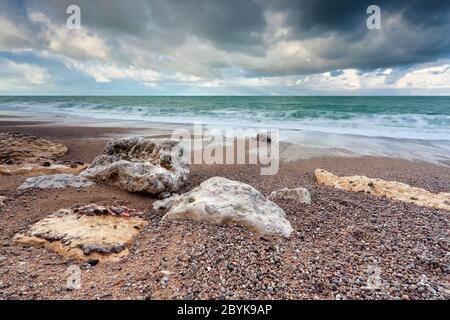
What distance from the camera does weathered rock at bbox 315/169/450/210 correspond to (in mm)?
4777

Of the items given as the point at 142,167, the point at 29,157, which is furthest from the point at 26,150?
the point at 142,167

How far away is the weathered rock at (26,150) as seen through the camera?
6.21m

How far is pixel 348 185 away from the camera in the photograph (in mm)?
5555

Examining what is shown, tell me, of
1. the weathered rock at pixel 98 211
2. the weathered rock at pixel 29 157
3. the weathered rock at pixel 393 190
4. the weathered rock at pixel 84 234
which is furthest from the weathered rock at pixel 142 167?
the weathered rock at pixel 393 190

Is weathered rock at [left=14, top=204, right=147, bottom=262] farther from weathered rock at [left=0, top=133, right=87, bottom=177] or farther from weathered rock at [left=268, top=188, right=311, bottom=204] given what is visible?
weathered rock at [left=0, top=133, right=87, bottom=177]

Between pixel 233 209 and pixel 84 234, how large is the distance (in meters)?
1.75

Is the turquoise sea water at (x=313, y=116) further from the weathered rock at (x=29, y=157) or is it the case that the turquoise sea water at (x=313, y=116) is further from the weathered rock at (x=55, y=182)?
the weathered rock at (x=55, y=182)

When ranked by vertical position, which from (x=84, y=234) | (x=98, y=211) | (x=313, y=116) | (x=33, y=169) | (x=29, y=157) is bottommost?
(x=84, y=234)

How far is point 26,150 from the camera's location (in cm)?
675

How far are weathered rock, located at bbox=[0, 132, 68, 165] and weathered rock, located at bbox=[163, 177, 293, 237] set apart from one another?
14.8 ft

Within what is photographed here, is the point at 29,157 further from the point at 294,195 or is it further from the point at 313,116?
the point at 313,116

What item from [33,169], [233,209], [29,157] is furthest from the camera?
[29,157]
